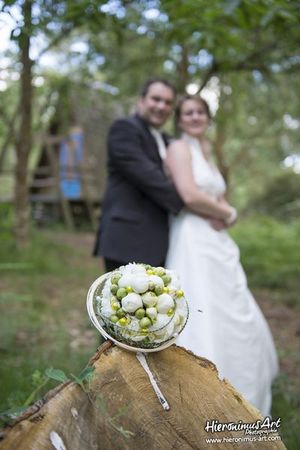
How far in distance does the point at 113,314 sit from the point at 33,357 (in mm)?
2642

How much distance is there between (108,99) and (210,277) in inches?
255

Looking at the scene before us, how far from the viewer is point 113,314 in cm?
172

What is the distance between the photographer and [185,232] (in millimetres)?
3211

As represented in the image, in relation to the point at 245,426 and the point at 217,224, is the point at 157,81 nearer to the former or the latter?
the point at 217,224

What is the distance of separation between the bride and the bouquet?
128 centimetres

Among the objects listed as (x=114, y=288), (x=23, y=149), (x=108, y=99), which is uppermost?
(x=108, y=99)

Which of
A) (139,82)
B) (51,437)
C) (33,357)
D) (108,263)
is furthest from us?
(139,82)

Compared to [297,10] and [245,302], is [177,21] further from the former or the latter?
[245,302]

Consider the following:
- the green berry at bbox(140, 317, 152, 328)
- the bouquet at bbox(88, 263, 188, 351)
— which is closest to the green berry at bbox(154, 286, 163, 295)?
the bouquet at bbox(88, 263, 188, 351)

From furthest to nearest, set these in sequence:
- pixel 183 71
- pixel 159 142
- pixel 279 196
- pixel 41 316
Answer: pixel 279 196 < pixel 183 71 < pixel 41 316 < pixel 159 142

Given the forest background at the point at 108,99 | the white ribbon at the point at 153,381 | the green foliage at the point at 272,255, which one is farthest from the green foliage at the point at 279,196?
the white ribbon at the point at 153,381

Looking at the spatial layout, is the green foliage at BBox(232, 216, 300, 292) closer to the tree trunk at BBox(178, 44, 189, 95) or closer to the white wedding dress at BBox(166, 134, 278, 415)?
the tree trunk at BBox(178, 44, 189, 95)

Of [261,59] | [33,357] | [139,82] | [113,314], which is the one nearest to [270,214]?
[139,82]

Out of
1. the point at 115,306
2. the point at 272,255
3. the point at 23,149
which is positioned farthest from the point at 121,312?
the point at 272,255
